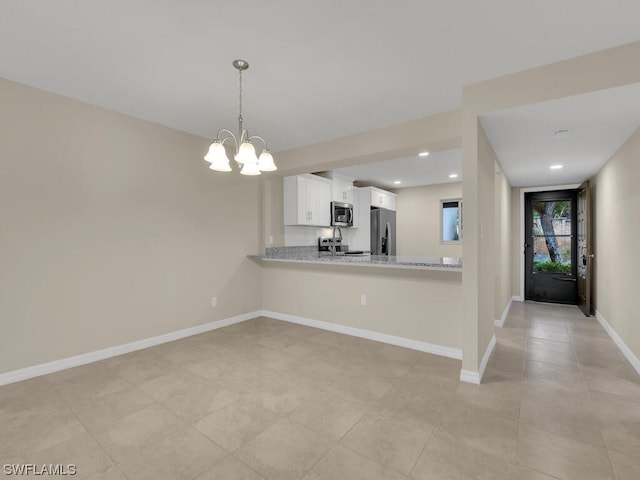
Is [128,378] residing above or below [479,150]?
below

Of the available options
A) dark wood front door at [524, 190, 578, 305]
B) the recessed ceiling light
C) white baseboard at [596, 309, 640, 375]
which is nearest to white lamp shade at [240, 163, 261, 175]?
the recessed ceiling light

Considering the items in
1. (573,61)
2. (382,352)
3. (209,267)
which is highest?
(573,61)

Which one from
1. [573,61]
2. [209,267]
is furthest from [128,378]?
[573,61]

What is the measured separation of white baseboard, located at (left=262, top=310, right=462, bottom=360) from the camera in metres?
3.26

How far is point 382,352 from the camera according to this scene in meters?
3.34

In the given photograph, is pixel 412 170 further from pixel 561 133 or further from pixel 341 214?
pixel 561 133

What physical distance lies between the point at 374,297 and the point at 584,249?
3845 millimetres

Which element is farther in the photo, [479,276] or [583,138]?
[583,138]

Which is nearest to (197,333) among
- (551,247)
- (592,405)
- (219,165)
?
(219,165)

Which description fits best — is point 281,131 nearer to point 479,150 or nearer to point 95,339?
Result: point 479,150

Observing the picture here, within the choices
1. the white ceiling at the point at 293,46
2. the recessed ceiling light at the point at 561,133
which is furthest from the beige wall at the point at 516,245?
the white ceiling at the point at 293,46

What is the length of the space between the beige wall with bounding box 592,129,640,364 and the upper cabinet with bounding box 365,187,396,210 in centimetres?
350

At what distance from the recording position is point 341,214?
19.2 feet

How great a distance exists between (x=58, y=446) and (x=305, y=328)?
2.72 metres
